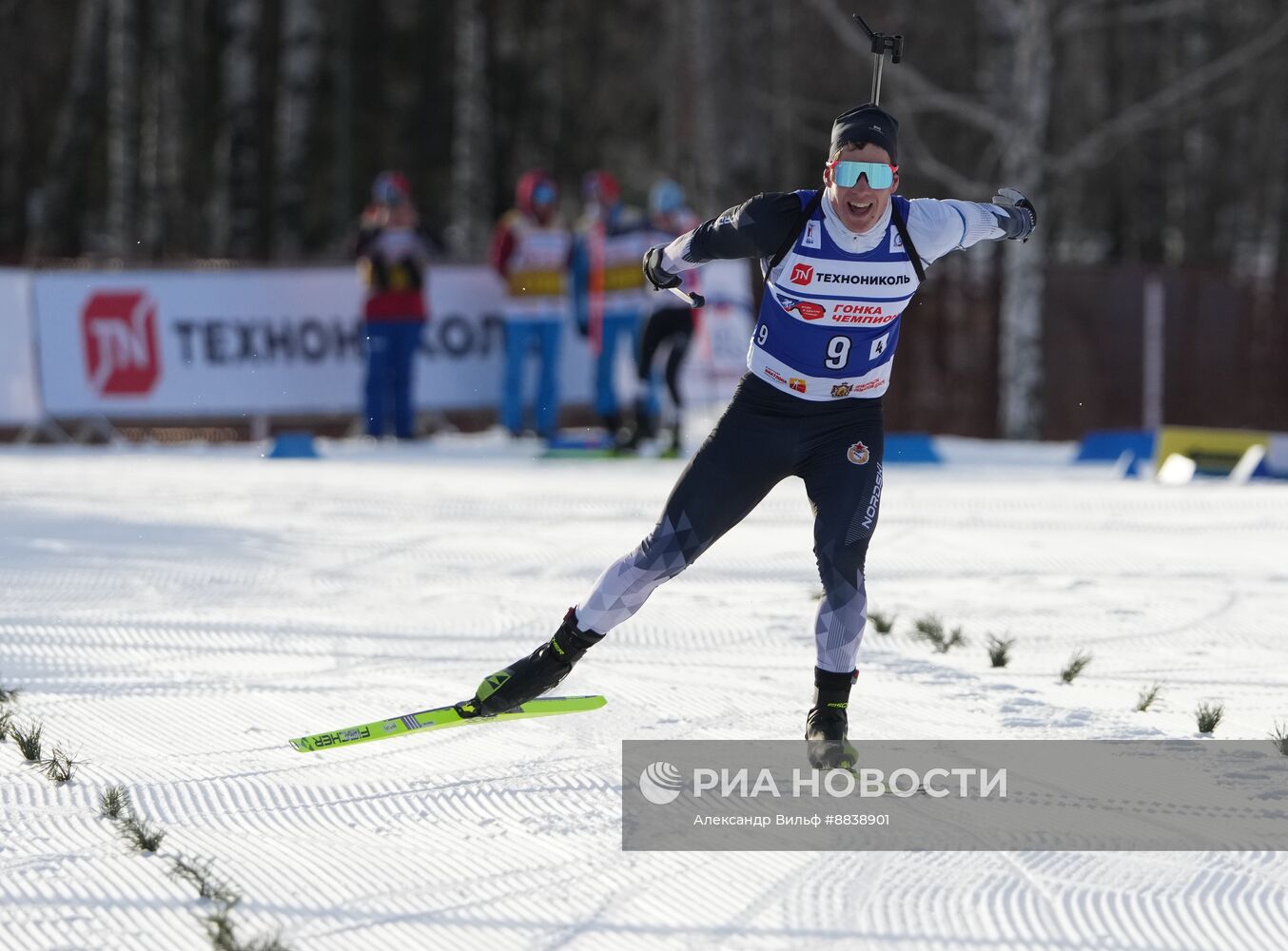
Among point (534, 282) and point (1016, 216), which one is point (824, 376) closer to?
point (1016, 216)

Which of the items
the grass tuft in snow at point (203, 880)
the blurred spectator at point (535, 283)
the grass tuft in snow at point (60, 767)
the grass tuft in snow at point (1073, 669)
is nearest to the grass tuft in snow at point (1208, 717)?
the grass tuft in snow at point (1073, 669)

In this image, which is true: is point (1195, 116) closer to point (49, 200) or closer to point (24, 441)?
point (49, 200)

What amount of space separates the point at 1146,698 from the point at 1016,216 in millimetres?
1568

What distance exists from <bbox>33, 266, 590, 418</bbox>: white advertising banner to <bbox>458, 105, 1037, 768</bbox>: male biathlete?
10.1 m

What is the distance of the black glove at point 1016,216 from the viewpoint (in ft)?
16.2

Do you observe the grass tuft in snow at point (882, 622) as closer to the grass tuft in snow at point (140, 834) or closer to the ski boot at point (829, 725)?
the ski boot at point (829, 725)

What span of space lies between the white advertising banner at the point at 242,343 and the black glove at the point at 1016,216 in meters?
9.88

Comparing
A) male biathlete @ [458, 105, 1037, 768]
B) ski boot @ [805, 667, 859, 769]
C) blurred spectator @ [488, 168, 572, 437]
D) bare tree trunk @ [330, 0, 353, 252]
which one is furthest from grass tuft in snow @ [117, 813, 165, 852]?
bare tree trunk @ [330, 0, 353, 252]

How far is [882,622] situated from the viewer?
648 centimetres

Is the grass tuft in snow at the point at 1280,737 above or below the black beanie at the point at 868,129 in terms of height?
below

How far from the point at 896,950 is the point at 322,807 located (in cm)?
157

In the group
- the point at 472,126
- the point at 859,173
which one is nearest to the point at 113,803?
the point at 859,173

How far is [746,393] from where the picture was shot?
4781 millimetres

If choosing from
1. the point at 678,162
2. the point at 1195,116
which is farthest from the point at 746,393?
the point at 1195,116
